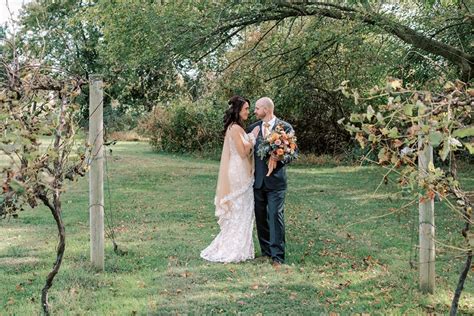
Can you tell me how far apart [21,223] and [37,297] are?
14.4 feet

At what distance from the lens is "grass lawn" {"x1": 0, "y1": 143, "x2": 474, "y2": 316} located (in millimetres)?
5492

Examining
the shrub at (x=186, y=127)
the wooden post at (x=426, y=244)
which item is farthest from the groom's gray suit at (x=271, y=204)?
the shrub at (x=186, y=127)

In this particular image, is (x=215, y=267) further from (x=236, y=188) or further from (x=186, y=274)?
(x=236, y=188)

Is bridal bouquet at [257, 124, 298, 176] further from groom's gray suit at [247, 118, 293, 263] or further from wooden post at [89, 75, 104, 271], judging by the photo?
wooden post at [89, 75, 104, 271]

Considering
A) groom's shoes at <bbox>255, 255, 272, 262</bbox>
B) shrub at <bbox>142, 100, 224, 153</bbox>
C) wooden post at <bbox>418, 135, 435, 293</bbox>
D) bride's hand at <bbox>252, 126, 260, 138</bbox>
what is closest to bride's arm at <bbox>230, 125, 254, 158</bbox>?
bride's hand at <bbox>252, 126, 260, 138</bbox>

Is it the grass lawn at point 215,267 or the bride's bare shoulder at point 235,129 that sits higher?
the bride's bare shoulder at point 235,129

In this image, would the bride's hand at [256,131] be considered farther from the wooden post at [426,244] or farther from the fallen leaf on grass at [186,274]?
the wooden post at [426,244]

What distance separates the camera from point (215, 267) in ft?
22.6

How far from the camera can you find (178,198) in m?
12.6

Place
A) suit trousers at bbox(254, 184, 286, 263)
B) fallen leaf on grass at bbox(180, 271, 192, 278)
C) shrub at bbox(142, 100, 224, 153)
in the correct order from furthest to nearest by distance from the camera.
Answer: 1. shrub at bbox(142, 100, 224, 153)
2. suit trousers at bbox(254, 184, 286, 263)
3. fallen leaf on grass at bbox(180, 271, 192, 278)

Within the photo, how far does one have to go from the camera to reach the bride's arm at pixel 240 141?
7.41m

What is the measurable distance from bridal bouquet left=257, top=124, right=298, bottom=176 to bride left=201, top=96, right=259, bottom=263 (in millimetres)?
396

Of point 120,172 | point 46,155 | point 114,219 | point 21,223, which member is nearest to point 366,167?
point 120,172

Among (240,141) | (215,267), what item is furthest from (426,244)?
(240,141)
